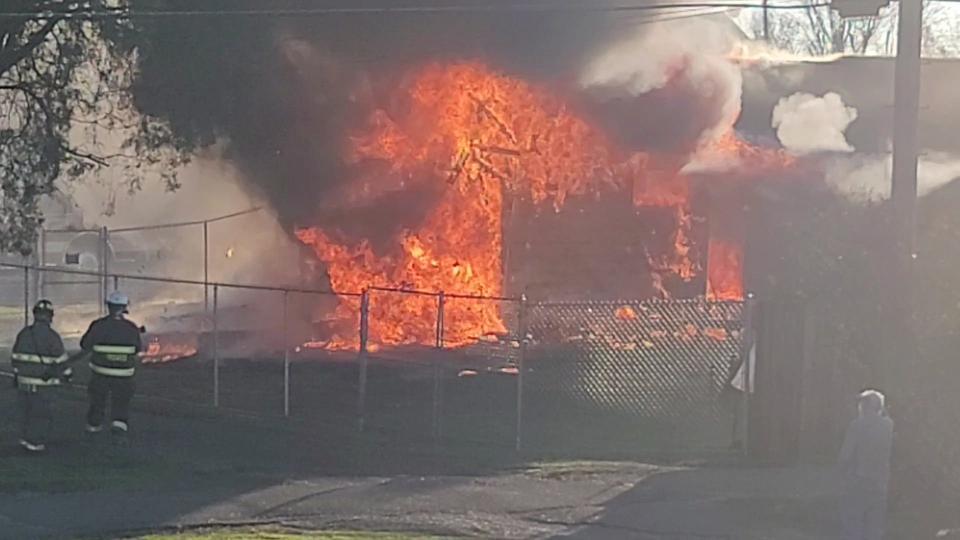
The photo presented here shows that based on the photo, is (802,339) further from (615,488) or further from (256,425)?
(256,425)

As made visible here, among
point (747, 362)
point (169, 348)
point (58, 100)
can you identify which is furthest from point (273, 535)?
point (169, 348)

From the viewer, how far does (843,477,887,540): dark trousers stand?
9.77 m

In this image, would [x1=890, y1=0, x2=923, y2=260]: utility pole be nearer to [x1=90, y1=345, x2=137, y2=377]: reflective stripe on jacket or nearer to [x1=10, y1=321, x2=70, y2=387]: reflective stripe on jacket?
[x1=90, y1=345, x2=137, y2=377]: reflective stripe on jacket

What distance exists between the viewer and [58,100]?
830 inches

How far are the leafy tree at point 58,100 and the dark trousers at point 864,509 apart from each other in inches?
495

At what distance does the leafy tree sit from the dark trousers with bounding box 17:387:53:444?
626 cm

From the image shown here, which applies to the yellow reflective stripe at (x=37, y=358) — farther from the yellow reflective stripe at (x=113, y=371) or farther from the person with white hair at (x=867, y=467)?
the person with white hair at (x=867, y=467)

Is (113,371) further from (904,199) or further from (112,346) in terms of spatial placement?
(904,199)

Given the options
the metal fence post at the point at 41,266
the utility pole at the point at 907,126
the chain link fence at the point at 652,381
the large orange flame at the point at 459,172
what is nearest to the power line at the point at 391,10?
the large orange flame at the point at 459,172

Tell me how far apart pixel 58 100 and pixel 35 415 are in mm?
7353

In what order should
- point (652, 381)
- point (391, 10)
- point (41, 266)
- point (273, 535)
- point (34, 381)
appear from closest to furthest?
1. point (273, 535)
2. point (34, 381)
3. point (652, 381)
4. point (391, 10)
5. point (41, 266)

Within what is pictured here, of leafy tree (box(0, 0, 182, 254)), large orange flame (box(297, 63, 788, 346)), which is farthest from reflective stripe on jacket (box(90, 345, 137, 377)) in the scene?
large orange flame (box(297, 63, 788, 346))

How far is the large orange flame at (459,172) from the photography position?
24.0 meters

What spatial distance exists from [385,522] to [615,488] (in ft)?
8.41
